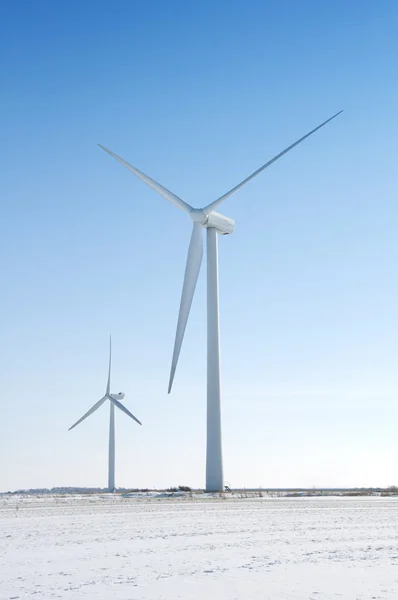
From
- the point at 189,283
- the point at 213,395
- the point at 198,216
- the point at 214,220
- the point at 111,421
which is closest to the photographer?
the point at 213,395

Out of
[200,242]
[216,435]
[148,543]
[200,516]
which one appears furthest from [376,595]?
[200,242]

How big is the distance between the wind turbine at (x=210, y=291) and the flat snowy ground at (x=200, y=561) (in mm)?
29091

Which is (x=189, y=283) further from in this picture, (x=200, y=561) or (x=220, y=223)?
(x=200, y=561)

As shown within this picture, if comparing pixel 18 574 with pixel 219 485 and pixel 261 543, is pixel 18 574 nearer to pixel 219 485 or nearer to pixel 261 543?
pixel 261 543

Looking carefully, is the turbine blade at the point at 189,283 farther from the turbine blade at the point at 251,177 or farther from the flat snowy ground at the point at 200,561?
the flat snowy ground at the point at 200,561

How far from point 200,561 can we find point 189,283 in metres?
42.7

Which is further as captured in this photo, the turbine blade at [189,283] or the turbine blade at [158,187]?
the turbine blade at [158,187]

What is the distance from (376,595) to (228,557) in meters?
4.91

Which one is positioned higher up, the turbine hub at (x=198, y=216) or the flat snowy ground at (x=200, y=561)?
the turbine hub at (x=198, y=216)

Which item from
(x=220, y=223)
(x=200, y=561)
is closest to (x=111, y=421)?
(x=220, y=223)

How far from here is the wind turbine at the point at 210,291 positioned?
5206cm

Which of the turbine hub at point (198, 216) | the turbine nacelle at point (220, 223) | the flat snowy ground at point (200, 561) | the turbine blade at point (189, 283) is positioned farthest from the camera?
the turbine nacelle at point (220, 223)

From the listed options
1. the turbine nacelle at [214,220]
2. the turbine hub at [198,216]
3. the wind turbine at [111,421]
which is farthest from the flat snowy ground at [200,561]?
the wind turbine at [111,421]

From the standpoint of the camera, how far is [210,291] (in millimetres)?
56000
